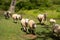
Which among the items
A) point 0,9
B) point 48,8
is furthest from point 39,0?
point 0,9

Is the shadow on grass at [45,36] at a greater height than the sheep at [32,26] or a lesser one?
lesser

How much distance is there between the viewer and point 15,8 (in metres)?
27.3

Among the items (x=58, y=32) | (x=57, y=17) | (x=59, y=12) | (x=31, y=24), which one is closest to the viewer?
(x=58, y=32)

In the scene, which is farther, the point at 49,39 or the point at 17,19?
the point at 17,19

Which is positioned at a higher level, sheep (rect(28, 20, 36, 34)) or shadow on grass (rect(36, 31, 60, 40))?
sheep (rect(28, 20, 36, 34))

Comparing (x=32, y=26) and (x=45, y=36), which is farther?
(x=32, y=26)

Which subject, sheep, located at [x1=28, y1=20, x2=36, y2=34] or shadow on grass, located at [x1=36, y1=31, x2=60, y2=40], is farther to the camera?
sheep, located at [x1=28, y1=20, x2=36, y2=34]

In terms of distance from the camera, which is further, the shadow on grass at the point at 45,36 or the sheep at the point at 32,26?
the sheep at the point at 32,26

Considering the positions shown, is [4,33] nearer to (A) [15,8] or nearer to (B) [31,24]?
(B) [31,24]

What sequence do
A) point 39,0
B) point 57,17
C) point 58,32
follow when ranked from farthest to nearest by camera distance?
point 39,0 → point 57,17 → point 58,32

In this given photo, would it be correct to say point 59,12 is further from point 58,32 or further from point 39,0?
point 58,32

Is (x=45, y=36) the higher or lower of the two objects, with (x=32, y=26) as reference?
lower

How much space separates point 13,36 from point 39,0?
709 inches

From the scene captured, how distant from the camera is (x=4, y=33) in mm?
14234
